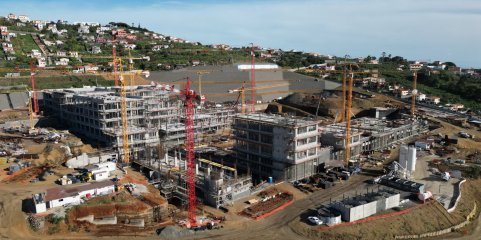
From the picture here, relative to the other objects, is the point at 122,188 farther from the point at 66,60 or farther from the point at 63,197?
the point at 66,60

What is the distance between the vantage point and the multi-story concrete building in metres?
37.2

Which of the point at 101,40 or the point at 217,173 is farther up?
the point at 101,40

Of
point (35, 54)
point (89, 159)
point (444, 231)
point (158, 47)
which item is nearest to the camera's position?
point (444, 231)

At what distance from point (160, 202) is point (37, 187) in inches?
446

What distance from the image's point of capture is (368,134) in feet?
164

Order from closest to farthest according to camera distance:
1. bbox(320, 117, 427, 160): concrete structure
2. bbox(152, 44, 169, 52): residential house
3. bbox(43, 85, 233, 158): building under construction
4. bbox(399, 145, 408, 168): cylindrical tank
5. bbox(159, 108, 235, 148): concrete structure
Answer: bbox(399, 145, 408, 168): cylindrical tank, bbox(320, 117, 427, 160): concrete structure, bbox(43, 85, 233, 158): building under construction, bbox(159, 108, 235, 148): concrete structure, bbox(152, 44, 169, 52): residential house

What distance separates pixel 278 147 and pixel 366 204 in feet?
33.2

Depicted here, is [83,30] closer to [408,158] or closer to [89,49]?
[89,49]

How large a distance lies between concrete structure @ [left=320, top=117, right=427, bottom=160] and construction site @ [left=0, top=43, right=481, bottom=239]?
0.51 ft

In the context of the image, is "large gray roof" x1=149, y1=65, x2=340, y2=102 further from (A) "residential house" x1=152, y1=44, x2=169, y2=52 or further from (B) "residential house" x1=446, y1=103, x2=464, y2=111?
(A) "residential house" x1=152, y1=44, x2=169, y2=52

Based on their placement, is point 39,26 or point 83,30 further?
point 83,30

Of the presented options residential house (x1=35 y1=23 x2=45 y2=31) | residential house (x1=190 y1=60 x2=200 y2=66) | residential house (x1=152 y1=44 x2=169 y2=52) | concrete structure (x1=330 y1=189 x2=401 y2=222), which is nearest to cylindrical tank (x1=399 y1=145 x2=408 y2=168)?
concrete structure (x1=330 y1=189 x2=401 y2=222)

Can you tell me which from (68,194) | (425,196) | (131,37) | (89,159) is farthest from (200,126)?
(131,37)

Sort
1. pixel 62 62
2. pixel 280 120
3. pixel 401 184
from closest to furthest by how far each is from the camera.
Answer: pixel 401 184 → pixel 280 120 → pixel 62 62
